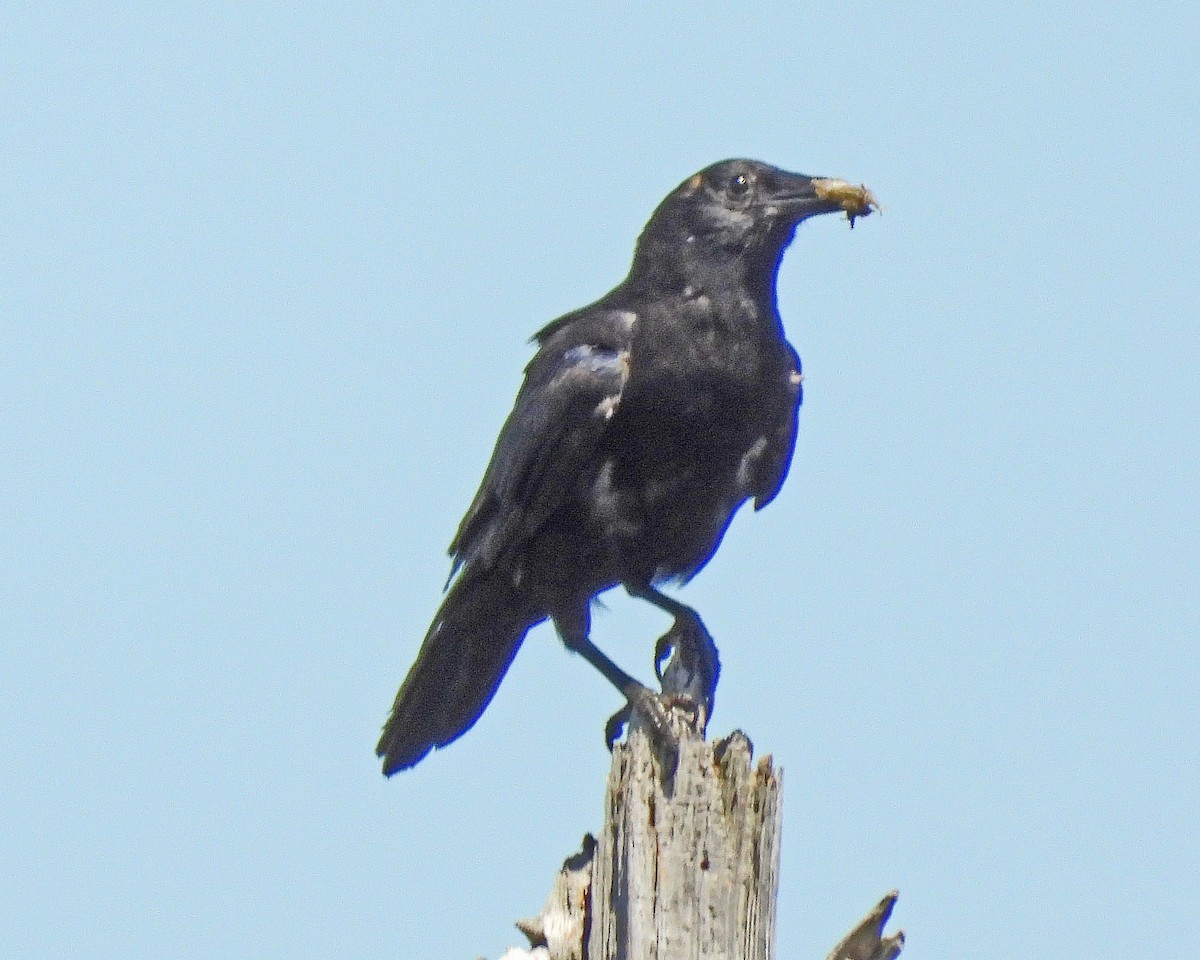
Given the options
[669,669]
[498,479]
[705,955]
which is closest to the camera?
[705,955]

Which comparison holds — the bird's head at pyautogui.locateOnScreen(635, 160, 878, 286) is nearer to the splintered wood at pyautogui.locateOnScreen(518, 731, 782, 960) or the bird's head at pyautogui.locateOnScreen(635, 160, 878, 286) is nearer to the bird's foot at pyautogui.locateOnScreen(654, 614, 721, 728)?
the bird's foot at pyautogui.locateOnScreen(654, 614, 721, 728)

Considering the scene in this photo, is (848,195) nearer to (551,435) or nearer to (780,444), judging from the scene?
(780,444)

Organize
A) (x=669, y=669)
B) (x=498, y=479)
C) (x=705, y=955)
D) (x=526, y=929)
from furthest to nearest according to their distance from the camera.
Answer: (x=498, y=479)
(x=669, y=669)
(x=526, y=929)
(x=705, y=955)

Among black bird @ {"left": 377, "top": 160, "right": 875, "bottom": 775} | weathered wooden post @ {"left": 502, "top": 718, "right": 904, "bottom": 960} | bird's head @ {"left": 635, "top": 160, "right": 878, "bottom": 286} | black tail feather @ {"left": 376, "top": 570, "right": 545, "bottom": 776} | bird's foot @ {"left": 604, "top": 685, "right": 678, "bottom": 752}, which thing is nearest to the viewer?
weathered wooden post @ {"left": 502, "top": 718, "right": 904, "bottom": 960}

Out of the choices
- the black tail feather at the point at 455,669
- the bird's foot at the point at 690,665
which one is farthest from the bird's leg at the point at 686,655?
the black tail feather at the point at 455,669

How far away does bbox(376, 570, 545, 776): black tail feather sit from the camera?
6.63m

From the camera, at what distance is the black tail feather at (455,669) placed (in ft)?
A: 21.7

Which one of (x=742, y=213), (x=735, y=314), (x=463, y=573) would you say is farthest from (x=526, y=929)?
(x=742, y=213)

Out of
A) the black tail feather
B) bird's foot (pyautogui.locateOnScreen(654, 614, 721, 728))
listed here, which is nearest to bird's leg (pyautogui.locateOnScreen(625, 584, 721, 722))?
bird's foot (pyautogui.locateOnScreen(654, 614, 721, 728))

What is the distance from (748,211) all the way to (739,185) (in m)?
0.13

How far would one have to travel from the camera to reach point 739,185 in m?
6.91

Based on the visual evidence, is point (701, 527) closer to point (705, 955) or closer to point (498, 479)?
point (498, 479)

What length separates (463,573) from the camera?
666cm

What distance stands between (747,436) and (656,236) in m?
1.02
